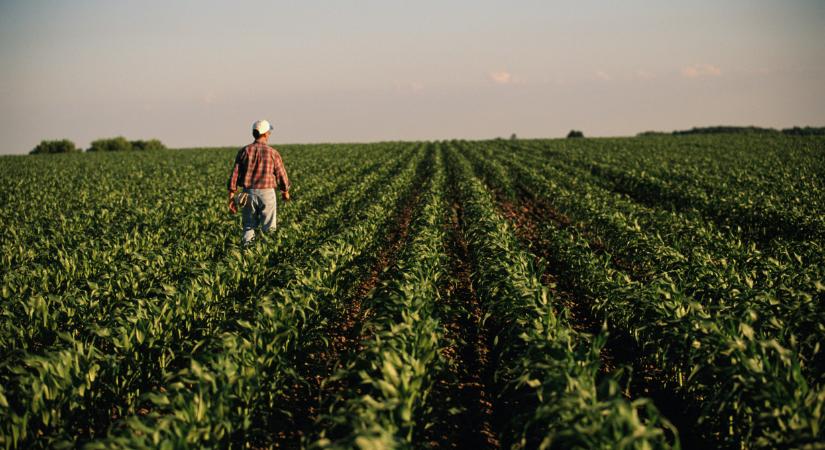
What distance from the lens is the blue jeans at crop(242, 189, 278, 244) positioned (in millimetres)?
8945

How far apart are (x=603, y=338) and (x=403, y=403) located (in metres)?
1.58

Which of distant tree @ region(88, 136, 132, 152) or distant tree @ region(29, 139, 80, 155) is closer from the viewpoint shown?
distant tree @ region(29, 139, 80, 155)

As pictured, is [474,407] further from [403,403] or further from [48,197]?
[48,197]

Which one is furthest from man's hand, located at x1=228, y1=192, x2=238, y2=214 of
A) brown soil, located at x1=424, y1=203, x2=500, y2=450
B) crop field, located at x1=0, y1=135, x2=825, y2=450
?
brown soil, located at x1=424, y1=203, x2=500, y2=450

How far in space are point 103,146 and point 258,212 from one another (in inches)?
3289

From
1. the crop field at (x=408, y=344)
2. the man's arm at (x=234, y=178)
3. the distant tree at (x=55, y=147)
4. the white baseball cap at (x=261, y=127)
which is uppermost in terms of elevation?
the distant tree at (x=55, y=147)

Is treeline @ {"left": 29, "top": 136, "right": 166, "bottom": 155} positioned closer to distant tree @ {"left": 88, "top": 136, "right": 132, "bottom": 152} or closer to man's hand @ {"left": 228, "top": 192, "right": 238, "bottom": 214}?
distant tree @ {"left": 88, "top": 136, "right": 132, "bottom": 152}

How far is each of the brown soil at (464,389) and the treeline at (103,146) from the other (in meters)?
81.5

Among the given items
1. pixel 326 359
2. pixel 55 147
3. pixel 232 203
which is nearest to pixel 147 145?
pixel 55 147

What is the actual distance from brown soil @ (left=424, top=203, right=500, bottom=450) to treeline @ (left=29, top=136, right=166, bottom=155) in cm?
8151

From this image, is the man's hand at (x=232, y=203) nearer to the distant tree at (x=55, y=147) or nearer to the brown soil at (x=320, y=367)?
the brown soil at (x=320, y=367)

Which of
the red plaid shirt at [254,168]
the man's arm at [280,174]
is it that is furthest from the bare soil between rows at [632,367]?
the red plaid shirt at [254,168]

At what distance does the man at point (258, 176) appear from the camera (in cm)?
874

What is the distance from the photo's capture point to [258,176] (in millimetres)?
8820
